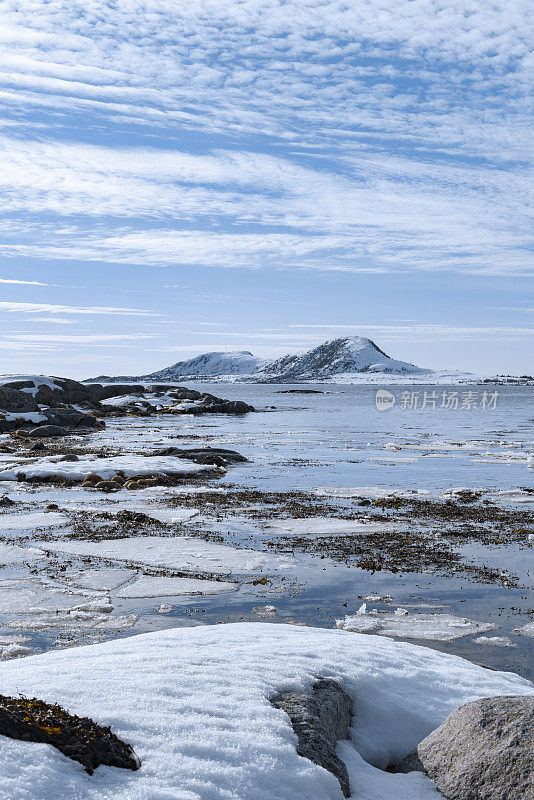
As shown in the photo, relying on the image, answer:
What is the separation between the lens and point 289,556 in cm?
1240

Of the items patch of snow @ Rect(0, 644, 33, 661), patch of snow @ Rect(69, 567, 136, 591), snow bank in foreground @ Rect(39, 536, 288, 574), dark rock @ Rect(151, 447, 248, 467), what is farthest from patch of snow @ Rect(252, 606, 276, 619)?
dark rock @ Rect(151, 447, 248, 467)

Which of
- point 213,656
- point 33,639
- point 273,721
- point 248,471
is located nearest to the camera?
point 273,721

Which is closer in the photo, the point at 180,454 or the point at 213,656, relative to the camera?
the point at 213,656

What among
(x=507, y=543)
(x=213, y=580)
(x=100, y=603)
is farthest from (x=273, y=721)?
(x=507, y=543)

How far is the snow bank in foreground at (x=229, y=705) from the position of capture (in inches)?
136

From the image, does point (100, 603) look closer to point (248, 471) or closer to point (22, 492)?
point (22, 492)

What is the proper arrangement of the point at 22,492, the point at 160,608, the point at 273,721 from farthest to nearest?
the point at 22,492 → the point at 160,608 → the point at 273,721

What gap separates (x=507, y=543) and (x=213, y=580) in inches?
252

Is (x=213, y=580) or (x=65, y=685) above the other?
(x=65, y=685)

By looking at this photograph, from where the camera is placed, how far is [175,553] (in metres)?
12.4

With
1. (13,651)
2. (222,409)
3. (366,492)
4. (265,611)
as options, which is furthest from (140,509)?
(222,409)

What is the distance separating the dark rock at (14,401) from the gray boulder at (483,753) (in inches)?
2082

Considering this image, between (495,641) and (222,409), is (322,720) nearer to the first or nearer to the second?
(495,641)

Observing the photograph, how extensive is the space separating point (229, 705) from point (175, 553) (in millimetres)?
7990
